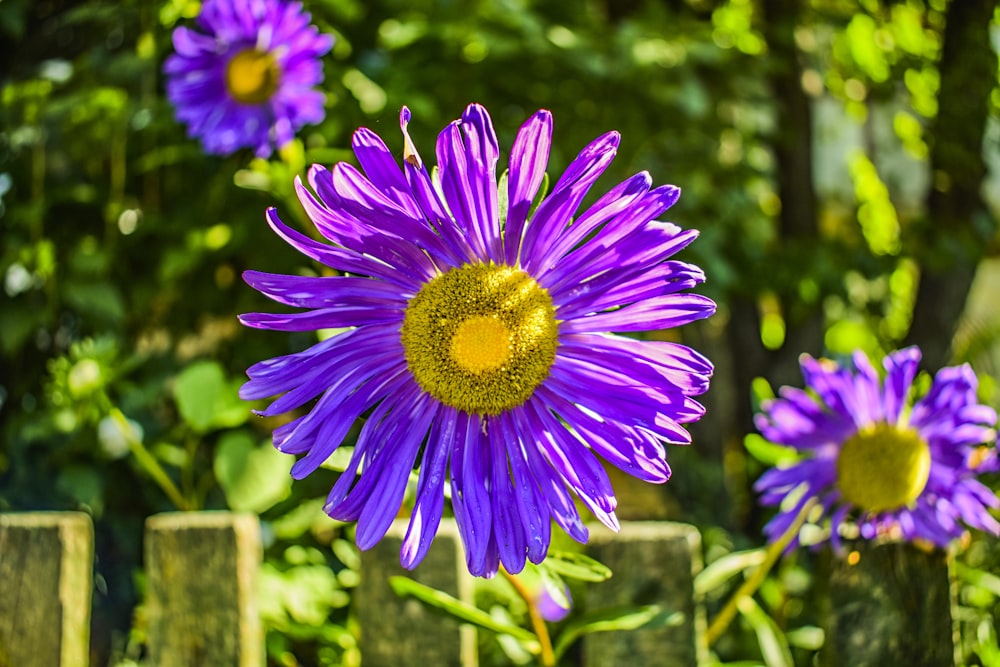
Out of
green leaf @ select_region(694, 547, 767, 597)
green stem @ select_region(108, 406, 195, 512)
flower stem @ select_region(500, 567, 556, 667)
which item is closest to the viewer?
flower stem @ select_region(500, 567, 556, 667)

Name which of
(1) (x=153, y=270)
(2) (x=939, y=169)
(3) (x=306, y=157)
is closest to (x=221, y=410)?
(3) (x=306, y=157)

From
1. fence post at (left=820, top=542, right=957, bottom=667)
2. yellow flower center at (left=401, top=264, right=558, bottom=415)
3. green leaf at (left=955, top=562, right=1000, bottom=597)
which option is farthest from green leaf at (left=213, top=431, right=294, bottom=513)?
green leaf at (left=955, top=562, right=1000, bottom=597)

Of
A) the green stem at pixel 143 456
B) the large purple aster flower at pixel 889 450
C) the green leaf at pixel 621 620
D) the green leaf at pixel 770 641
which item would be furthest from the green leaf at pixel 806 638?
the green stem at pixel 143 456

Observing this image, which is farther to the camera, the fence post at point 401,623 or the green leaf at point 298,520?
the green leaf at point 298,520

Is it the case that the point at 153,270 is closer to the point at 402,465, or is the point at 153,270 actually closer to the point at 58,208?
the point at 58,208

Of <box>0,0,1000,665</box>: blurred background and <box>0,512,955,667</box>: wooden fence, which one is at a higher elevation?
<box>0,0,1000,665</box>: blurred background

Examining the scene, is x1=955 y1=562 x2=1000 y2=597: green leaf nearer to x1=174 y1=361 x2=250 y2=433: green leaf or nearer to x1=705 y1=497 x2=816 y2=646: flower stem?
x1=705 y1=497 x2=816 y2=646: flower stem

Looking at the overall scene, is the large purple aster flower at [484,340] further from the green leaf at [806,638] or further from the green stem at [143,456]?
the green leaf at [806,638]
